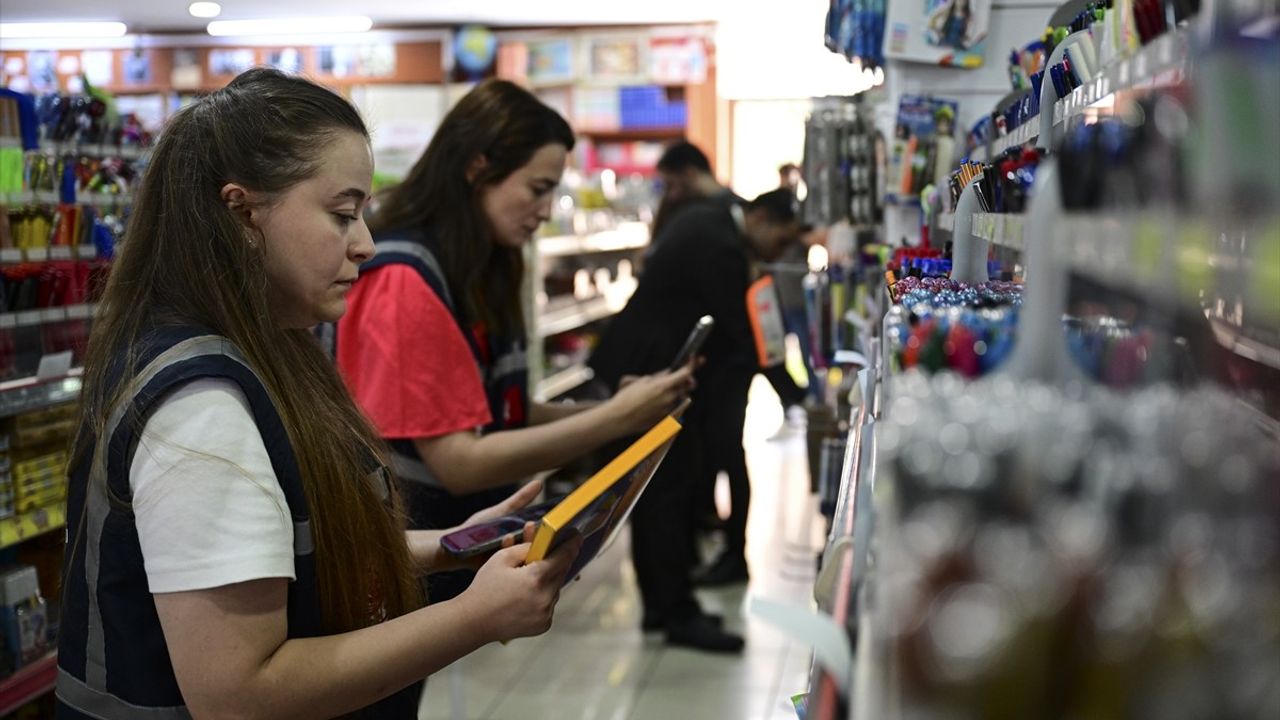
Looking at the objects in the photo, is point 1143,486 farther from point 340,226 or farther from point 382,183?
point 382,183

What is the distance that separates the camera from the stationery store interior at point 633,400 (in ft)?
2.22

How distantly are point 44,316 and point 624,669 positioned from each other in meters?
2.18

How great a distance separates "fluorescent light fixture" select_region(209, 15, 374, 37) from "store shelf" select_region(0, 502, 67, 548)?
7.63 meters

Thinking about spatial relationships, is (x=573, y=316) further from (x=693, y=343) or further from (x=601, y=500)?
(x=601, y=500)

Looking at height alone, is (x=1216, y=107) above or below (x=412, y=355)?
above

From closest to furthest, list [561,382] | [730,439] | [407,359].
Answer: [407,359]
[730,439]
[561,382]

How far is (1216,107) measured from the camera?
0.78 m

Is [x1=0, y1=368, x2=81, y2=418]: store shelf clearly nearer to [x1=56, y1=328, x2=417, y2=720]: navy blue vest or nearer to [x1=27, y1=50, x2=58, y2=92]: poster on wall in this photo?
[x1=56, y1=328, x2=417, y2=720]: navy blue vest

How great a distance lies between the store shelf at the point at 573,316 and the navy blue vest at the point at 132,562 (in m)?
4.95

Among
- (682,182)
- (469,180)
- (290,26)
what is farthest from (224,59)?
(469,180)

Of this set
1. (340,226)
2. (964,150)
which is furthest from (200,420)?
(964,150)

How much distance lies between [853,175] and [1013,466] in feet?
10.5

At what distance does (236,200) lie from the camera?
1506 mm

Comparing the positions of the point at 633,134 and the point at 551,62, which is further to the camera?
the point at 633,134
